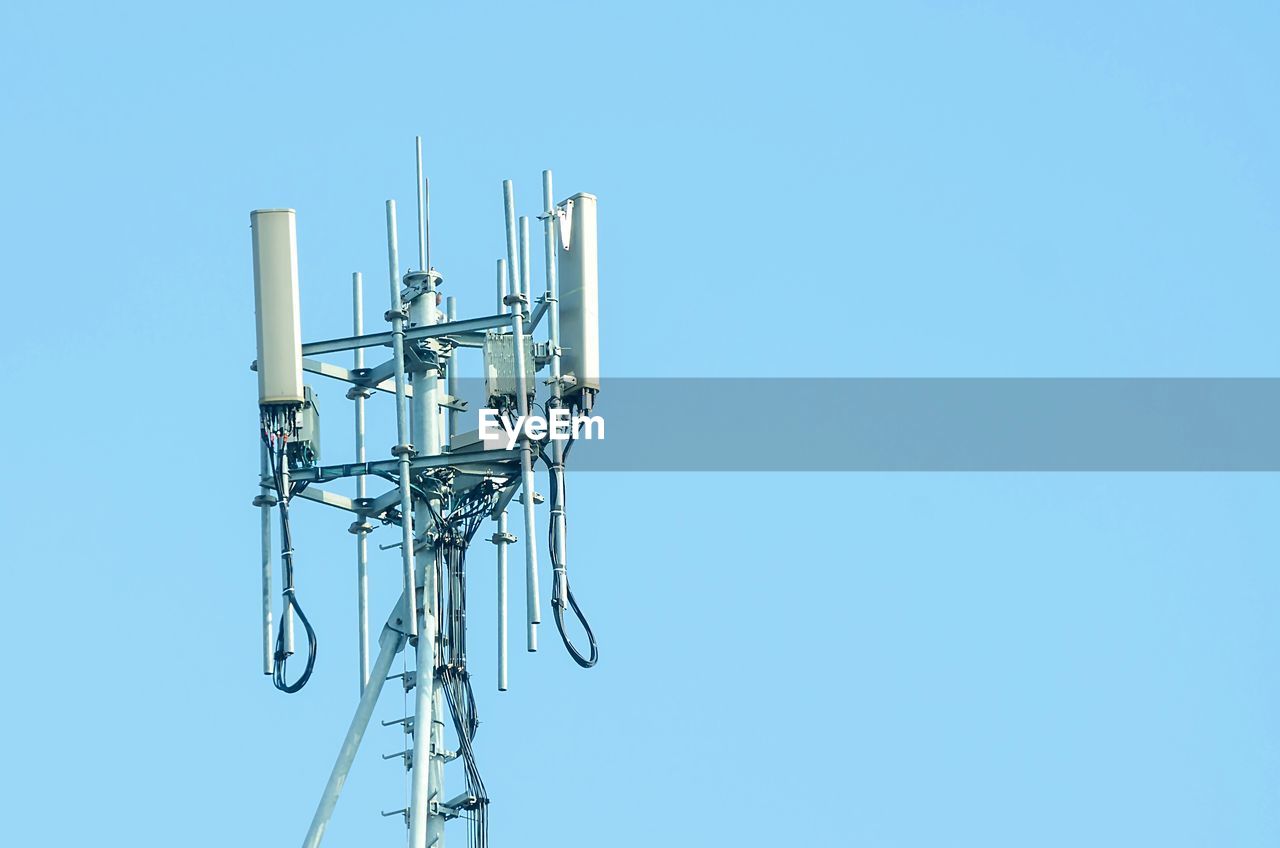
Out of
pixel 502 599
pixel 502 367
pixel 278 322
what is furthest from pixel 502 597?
pixel 278 322

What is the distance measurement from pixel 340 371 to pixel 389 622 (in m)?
4.47

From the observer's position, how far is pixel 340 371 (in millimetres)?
81625

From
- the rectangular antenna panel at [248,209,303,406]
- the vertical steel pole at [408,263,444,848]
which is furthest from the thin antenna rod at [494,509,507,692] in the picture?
the rectangular antenna panel at [248,209,303,406]

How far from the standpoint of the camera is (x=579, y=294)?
8012 cm

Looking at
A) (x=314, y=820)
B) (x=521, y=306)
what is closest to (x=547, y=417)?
(x=521, y=306)

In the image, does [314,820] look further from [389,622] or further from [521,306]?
[521,306]

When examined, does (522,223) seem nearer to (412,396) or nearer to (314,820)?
(412,396)

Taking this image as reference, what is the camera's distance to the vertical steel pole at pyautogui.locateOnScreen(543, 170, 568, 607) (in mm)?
78812

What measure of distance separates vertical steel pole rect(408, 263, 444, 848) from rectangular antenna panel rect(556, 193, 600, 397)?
2.61 meters

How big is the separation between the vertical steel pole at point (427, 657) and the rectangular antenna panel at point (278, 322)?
226 cm

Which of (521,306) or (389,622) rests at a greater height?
(521,306)

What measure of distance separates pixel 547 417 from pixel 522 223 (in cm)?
356

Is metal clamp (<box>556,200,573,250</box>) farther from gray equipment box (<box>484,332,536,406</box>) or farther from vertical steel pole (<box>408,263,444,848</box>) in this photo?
vertical steel pole (<box>408,263,444,848</box>)

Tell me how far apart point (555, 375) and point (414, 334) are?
283cm
